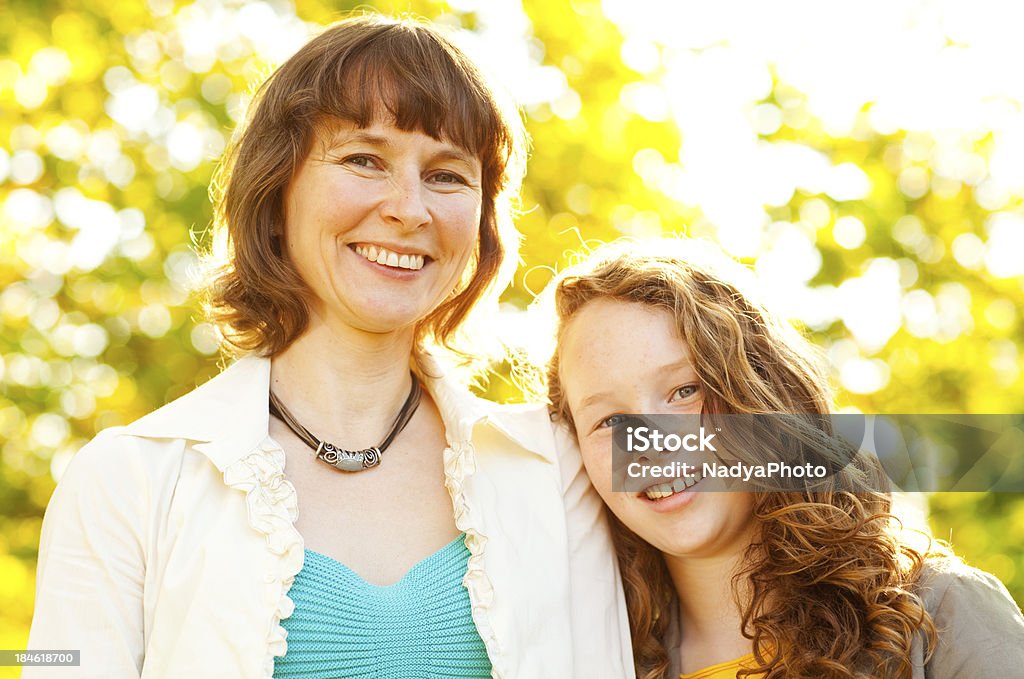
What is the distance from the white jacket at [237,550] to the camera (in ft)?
6.40

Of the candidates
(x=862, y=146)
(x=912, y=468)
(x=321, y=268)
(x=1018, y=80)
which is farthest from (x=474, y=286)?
(x=1018, y=80)

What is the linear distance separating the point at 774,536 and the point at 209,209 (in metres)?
2.77

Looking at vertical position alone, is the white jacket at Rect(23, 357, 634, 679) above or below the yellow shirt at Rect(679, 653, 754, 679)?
above

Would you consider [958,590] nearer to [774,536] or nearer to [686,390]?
[774,536]

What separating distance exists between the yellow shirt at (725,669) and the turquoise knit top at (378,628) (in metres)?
0.45

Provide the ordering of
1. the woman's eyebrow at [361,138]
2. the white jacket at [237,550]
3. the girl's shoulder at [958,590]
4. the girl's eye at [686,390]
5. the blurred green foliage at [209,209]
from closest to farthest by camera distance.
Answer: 1. the white jacket at [237,550]
2. the girl's shoulder at [958,590]
3. the woman's eyebrow at [361,138]
4. the girl's eye at [686,390]
5. the blurred green foliage at [209,209]

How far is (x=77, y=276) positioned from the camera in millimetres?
4520

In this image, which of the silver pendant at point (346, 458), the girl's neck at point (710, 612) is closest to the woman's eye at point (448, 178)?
the silver pendant at point (346, 458)

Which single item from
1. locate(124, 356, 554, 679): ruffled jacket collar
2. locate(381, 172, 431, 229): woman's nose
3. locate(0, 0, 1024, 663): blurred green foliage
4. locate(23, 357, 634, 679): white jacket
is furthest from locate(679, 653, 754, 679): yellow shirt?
locate(0, 0, 1024, 663): blurred green foliage

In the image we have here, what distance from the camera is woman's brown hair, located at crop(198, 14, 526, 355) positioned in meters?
2.24

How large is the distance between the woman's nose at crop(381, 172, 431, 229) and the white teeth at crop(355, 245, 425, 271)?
64 millimetres

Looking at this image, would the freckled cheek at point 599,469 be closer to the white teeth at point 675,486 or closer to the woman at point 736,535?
the woman at point 736,535

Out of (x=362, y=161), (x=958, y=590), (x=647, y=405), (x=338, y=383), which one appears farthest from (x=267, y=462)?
(x=958, y=590)

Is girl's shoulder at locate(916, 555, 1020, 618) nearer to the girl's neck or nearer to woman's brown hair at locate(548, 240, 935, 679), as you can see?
woman's brown hair at locate(548, 240, 935, 679)
